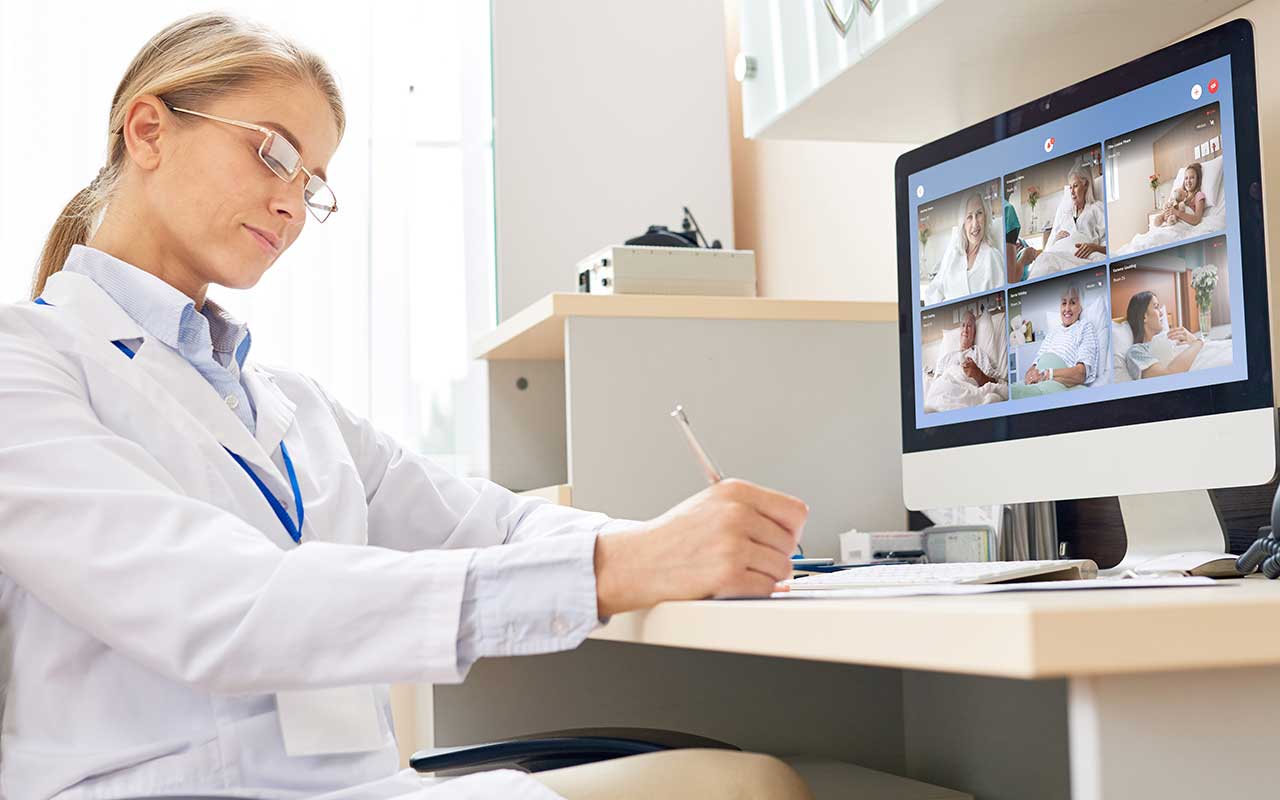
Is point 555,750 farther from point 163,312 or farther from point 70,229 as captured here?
point 70,229

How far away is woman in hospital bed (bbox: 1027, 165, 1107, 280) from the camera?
1.21 m

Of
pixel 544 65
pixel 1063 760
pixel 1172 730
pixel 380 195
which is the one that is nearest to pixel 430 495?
pixel 1063 760

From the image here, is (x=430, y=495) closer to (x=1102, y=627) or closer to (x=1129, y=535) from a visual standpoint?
(x=1129, y=535)

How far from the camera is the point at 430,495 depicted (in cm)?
139

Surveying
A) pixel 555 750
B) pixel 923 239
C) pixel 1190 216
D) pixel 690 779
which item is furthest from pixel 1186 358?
pixel 555 750

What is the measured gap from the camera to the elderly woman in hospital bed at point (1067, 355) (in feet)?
3.96

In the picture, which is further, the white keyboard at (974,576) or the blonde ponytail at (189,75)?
the blonde ponytail at (189,75)

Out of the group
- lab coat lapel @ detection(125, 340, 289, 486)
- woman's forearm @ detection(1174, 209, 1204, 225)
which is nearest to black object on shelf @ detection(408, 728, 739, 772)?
lab coat lapel @ detection(125, 340, 289, 486)

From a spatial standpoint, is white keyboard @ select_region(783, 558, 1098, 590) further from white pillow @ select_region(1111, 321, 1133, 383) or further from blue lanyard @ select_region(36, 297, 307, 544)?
blue lanyard @ select_region(36, 297, 307, 544)

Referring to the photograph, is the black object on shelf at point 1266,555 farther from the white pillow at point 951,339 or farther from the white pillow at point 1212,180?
the white pillow at point 951,339

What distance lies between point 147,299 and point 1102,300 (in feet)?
2.83

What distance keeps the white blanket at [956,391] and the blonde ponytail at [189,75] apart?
709mm

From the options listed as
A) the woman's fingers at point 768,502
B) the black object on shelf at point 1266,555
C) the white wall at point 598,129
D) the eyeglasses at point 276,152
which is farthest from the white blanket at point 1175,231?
the white wall at point 598,129

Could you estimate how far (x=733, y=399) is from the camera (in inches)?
68.0
